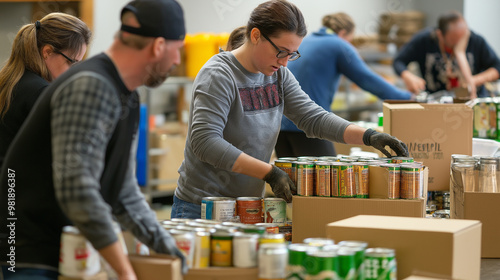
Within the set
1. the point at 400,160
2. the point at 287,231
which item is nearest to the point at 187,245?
the point at 287,231

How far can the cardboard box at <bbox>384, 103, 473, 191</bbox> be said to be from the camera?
3211 mm

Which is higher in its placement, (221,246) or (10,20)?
(10,20)

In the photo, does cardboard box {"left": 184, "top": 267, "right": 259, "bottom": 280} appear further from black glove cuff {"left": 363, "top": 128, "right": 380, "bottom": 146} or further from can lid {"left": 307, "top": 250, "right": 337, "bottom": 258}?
black glove cuff {"left": 363, "top": 128, "right": 380, "bottom": 146}

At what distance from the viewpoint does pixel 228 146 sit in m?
2.54

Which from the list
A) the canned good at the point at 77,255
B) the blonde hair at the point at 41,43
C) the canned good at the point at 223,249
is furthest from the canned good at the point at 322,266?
the blonde hair at the point at 41,43

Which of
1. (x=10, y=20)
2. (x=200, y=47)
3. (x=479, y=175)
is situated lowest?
(x=479, y=175)

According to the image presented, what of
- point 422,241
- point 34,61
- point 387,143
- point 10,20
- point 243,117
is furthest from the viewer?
point 10,20

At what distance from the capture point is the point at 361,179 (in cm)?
248

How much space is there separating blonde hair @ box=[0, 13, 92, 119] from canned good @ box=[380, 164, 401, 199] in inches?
51.9

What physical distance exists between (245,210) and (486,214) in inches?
40.3

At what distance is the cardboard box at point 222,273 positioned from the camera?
1810 millimetres

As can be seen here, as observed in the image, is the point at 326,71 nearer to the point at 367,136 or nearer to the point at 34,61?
the point at 367,136

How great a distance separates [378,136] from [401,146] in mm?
109

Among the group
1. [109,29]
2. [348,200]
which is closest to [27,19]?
[109,29]
